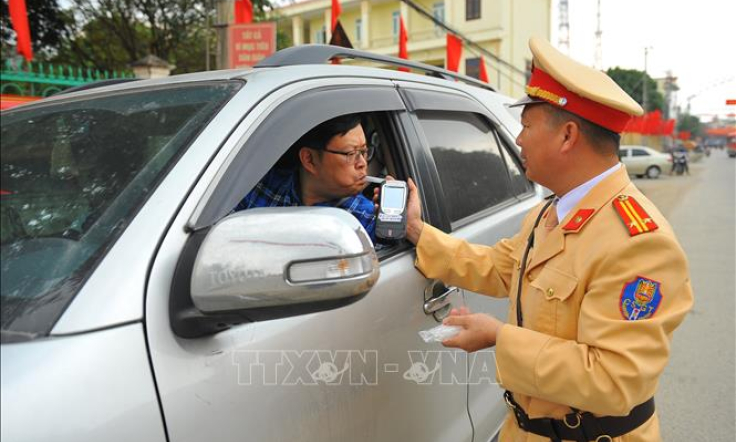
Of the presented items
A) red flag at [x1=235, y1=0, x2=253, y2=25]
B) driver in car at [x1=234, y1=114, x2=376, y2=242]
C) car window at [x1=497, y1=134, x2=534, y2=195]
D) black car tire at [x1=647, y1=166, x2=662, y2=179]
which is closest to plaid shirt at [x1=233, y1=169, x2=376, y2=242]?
driver in car at [x1=234, y1=114, x2=376, y2=242]

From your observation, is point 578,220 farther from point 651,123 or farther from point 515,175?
point 651,123

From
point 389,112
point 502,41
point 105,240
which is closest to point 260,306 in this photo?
point 105,240

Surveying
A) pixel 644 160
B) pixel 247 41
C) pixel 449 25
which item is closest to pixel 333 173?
pixel 247 41

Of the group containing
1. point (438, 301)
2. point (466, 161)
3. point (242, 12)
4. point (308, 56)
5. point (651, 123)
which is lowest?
point (651, 123)

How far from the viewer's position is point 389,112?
1925 millimetres

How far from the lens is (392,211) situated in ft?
5.58

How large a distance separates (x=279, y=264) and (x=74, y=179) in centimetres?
57

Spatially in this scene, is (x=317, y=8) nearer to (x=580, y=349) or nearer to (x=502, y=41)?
(x=502, y=41)

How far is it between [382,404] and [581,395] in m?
0.54

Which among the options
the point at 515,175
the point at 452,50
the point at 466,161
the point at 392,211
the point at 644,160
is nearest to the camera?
the point at 392,211

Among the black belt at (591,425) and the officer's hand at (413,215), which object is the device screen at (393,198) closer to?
the officer's hand at (413,215)

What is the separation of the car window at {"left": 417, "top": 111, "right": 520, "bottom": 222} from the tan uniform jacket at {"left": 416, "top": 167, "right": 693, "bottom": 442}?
771mm

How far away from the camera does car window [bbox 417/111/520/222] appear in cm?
212

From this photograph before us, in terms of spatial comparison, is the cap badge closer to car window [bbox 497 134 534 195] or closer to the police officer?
the police officer
